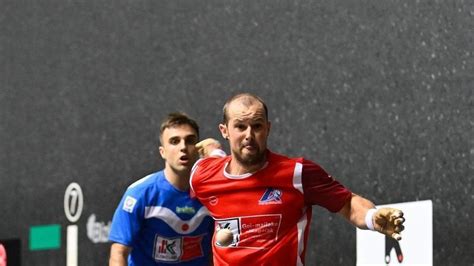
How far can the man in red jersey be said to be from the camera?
133 inches

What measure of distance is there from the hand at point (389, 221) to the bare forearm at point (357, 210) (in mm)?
103

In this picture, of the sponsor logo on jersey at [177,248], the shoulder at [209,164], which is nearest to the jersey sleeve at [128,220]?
the sponsor logo on jersey at [177,248]

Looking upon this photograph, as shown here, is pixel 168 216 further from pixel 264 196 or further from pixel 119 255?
pixel 264 196

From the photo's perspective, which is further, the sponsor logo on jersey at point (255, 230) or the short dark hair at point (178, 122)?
the short dark hair at point (178, 122)

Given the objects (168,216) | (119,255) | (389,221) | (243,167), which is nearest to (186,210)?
(168,216)

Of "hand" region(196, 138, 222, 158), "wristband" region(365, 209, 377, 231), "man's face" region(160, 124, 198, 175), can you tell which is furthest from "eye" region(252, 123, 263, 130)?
"man's face" region(160, 124, 198, 175)

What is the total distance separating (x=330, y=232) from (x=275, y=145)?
45 cm

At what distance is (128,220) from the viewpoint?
4117 mm

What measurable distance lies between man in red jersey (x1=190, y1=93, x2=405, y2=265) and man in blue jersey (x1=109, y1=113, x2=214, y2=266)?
71 cm

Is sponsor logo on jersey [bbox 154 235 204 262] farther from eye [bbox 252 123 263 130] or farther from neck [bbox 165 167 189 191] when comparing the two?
eye [bbox 252 123 263 130]

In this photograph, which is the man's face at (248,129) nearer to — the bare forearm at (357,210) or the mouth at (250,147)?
the mouth at (250,147)

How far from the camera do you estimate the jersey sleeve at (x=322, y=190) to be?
3355 millimetres

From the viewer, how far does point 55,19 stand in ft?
19.5

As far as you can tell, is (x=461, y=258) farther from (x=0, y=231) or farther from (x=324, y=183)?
(x=0, y=231)
